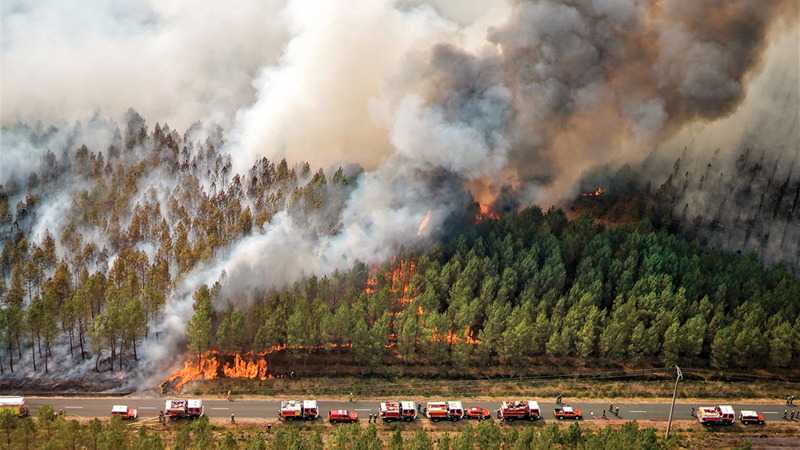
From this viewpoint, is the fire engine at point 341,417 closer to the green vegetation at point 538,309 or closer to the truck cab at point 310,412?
the truck cab at point 310,412

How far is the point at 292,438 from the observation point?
6122cm

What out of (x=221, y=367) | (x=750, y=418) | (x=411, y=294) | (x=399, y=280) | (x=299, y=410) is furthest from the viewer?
(x=399, y=280)

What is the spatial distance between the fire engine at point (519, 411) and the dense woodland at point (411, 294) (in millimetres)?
7146

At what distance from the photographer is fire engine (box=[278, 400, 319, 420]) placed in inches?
2736

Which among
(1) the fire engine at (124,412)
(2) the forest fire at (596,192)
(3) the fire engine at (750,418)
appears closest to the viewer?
(1) the fire engine at (124,412)

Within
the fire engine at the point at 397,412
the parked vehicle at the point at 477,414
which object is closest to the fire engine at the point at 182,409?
the fire engine at the point at 397,412

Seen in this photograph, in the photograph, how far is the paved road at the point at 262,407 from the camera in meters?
70.6

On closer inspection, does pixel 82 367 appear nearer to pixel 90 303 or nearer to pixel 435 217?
pixel 90 303

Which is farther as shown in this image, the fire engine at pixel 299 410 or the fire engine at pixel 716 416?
the fire engine at pixel 716 416

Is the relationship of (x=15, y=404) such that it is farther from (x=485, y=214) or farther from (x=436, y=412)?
(x=485, y=214)

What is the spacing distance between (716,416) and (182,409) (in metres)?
48.5

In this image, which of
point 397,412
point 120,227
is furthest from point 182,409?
point 120,227

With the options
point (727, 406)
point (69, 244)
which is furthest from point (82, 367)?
point (727, 406)

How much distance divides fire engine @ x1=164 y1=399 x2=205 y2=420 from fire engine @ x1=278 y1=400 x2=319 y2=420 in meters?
7.27
